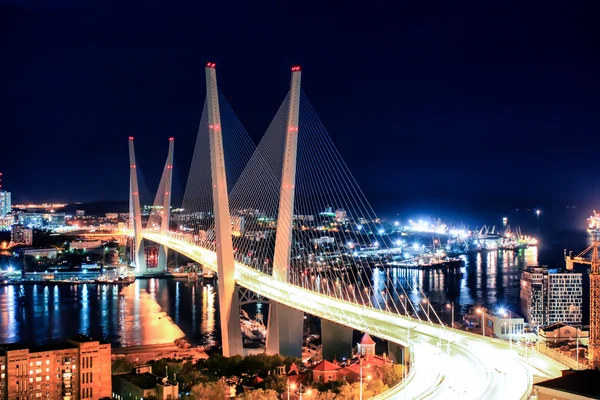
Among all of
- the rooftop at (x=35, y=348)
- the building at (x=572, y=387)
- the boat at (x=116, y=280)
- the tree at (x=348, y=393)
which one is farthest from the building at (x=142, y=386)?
the boat at (x=116, y=280)

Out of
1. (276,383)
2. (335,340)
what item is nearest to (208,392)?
(276,383)

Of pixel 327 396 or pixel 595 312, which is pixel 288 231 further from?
pixel 595 312

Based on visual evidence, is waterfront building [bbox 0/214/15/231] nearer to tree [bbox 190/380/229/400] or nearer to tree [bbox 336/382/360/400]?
tree [bbox 190/380/229/400]

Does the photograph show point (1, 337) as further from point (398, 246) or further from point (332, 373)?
point (398, 246)

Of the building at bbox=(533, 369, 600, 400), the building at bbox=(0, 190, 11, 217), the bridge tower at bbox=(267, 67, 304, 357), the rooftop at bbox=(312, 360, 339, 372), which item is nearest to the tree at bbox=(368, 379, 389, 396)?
the rooftop at bbox=(312, 360, 339, 372)

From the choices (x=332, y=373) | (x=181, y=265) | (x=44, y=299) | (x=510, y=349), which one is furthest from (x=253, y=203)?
(x=181, y=265)
